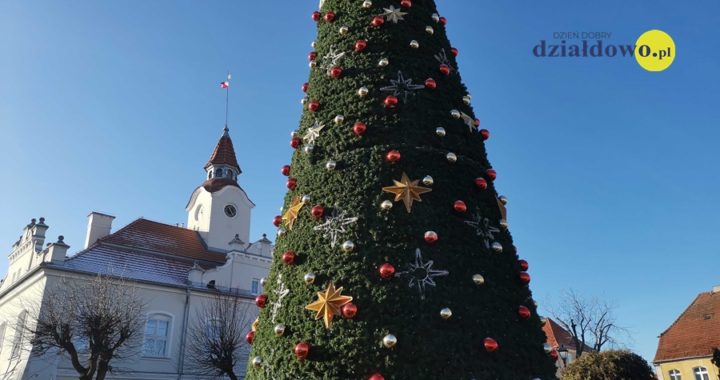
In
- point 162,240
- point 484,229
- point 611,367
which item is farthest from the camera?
point 162,240

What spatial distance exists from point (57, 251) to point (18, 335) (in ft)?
12.2

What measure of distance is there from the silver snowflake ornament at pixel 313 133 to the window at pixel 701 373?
107ft

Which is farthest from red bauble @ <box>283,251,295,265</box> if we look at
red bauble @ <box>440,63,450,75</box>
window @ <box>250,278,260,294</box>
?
window @ <box>250,278,260,294</box>

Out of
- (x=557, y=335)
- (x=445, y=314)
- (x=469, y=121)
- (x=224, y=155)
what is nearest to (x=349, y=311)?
(x=445, y=314)

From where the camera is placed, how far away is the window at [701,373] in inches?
1142

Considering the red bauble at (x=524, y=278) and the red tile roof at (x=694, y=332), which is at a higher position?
the red tile roof at (x=694, y=332)

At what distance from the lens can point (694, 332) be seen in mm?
31297

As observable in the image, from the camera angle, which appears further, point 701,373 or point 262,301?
point 701,373

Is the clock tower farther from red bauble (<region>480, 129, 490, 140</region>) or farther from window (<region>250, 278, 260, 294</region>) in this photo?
red bauble (<region>480, 129, 490, 140</region>)

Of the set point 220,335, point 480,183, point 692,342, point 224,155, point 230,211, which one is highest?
point 224,155

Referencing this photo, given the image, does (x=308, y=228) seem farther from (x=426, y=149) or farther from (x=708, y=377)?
(x=708, y=377)

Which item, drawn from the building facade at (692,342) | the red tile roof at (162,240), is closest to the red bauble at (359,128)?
the red tile roof at (162,240)

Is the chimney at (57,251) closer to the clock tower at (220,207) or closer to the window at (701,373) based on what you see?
the clock tower at (220,207)

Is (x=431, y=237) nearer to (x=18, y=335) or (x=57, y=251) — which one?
(x=57, y=251)
